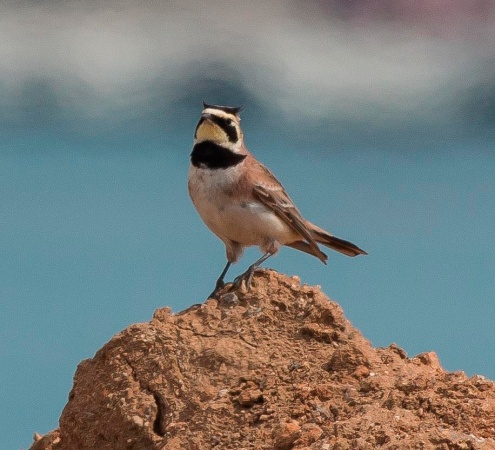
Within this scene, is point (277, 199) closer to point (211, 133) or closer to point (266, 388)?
point (211, 133)

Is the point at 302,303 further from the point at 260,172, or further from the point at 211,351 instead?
the point at 260,172

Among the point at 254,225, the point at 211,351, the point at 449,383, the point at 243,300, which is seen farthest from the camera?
the point at 254,225

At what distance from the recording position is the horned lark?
14.6 meters

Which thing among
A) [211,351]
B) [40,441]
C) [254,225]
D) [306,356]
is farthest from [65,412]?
[254,225]

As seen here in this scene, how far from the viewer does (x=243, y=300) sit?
12672 millimetres

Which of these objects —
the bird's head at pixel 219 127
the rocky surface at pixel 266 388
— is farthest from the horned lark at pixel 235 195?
the rocky surface at pixel 266 388

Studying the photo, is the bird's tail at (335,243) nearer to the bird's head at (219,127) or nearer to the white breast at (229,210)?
the white breast at (229,210)

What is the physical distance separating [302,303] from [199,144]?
3.35 metres

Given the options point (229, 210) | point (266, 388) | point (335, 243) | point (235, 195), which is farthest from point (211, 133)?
point (266, 388)

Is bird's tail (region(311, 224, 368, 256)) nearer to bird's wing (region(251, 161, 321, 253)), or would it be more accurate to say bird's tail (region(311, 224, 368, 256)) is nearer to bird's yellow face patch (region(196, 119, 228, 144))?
bird's wing (region(251, 161, 321, 253))

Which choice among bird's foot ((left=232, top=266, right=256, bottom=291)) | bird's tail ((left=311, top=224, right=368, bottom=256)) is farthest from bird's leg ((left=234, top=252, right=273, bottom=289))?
bird's tail ((left=311, top=224, right=368, bottom=256))

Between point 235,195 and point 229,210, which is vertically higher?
point 235,195

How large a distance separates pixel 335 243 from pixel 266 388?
5.00m

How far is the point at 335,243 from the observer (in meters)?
16.0
